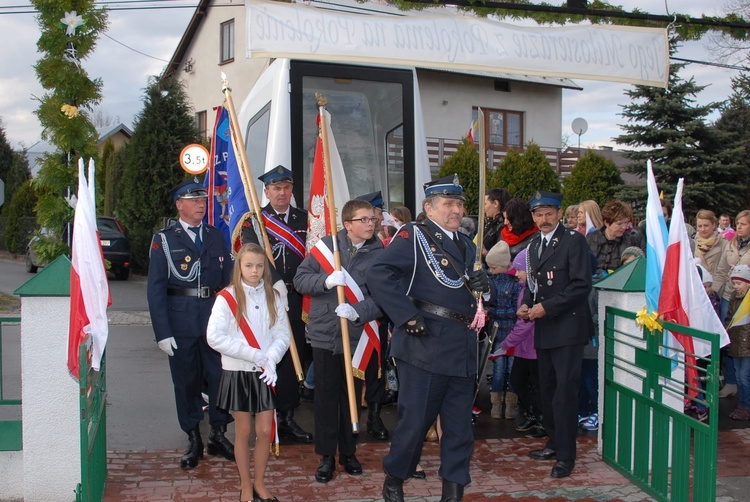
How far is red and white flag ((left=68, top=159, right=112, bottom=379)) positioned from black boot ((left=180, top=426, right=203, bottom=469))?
1.44m

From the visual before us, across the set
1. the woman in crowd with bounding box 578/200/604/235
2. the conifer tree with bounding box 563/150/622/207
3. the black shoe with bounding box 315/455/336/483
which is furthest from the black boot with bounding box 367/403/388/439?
the conifer tree with bounding box 563/150/622/207

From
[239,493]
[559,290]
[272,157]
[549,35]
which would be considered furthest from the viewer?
[272,157]

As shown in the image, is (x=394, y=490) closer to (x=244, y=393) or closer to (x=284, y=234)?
(x=244, y=393)

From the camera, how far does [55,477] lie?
16.0 ft

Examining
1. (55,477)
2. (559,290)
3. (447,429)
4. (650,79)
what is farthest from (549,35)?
Result: (55,477)

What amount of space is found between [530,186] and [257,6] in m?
17.1

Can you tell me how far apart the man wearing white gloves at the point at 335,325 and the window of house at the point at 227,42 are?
25606 mm

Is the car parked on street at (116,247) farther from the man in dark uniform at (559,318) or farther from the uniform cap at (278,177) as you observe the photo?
the man in dark uniform at (559,318)

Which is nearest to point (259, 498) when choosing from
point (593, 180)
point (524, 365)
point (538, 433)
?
point (538, 433)

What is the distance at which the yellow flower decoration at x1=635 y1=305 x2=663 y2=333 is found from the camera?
497 cm

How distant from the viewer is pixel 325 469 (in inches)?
216

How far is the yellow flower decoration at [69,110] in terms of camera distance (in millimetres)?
5582

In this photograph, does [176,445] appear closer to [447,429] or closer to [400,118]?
[447,429]

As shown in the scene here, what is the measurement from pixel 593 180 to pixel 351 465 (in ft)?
60.8
